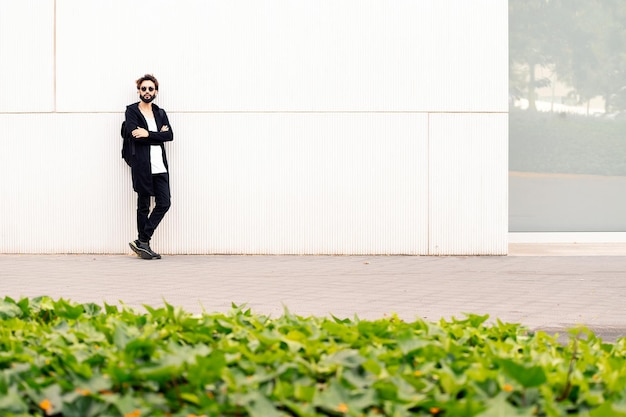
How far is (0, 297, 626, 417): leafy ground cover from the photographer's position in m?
2.70

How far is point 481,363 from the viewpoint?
306 centimetres

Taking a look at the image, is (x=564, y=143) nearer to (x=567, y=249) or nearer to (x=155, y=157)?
(x=567, y=249)

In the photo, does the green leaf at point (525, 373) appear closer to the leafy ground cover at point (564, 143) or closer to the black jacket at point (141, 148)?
the black jacket at point (141, 148)

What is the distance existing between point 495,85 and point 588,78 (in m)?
2.25

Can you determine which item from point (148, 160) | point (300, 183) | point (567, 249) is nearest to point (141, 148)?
point (148, 160)

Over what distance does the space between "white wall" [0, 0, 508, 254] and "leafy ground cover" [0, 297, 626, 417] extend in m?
7.86

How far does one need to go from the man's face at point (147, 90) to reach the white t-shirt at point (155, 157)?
0.25 meters

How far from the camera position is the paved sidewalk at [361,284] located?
7328mm

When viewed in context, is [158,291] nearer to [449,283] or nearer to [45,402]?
[449,283]

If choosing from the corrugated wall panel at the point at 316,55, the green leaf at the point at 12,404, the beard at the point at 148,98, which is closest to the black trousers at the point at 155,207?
the beard at the point at 148,98

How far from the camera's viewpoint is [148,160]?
11086 millimetres

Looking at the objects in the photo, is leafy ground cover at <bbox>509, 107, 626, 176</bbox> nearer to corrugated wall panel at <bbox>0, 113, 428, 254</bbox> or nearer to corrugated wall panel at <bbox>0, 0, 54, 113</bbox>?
corrugated wall panel at <bbox>0, 113, 428, 254</bbox>

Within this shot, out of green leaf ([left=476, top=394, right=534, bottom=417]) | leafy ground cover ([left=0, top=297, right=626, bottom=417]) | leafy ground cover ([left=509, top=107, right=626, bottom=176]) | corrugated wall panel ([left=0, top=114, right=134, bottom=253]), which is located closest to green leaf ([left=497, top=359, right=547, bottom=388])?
leafy ground cover ([left=0, top=297, right=626, bottom=417])

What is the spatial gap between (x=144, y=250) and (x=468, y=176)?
3.50 metres
